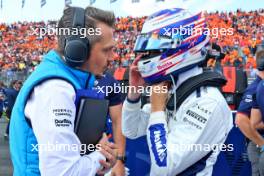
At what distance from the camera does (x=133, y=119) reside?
9.07 ft

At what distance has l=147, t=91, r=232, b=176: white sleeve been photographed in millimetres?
2205

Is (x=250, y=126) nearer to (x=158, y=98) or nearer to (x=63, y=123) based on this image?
(x=158, y=98)

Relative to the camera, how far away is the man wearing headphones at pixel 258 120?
3.59 m

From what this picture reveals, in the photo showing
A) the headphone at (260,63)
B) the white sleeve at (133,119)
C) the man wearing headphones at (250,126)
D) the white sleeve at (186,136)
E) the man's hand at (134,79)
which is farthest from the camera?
the headphone at (260,63)

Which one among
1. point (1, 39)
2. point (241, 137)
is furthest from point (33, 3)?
point (241, 137)

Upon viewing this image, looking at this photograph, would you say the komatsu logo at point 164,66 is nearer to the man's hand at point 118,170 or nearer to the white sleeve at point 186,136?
the white sleeve at point 186,136

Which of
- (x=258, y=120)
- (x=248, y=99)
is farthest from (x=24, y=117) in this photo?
(x=248, y=99)

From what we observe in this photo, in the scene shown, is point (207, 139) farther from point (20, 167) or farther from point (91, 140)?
point (20, 167)

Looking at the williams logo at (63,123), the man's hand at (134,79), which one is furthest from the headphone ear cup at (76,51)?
the man's hand at (134,79)

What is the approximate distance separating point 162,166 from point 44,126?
70cm

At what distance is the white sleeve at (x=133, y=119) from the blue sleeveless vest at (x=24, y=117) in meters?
0.89

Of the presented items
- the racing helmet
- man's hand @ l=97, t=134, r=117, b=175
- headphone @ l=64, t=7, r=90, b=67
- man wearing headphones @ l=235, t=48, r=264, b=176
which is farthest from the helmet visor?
man wearing headphones @ l=235, t=48, r=264, b=176

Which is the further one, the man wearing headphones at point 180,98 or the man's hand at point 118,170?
the man's hand at point 118,170

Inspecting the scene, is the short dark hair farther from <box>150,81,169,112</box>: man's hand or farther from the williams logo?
<box>150,81,169,112</box>: man's hand
